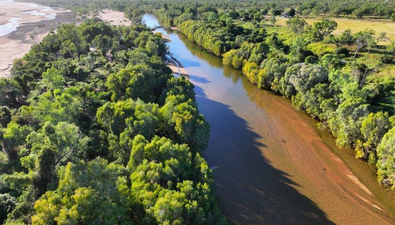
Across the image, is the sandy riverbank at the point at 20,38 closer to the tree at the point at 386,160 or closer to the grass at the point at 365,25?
the tree at the point at 386,160

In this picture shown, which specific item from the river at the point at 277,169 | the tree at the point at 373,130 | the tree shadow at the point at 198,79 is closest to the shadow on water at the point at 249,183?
the river at the point at 277,169

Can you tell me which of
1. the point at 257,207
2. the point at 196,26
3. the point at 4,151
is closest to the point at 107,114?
the point at 4,151

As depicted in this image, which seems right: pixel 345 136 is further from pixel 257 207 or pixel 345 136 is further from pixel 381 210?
pixel 257 207

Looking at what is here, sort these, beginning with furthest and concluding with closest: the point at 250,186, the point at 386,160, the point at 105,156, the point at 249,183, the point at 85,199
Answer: the point at 249,183 < the point at 250,186 < the point at 386,160 < the point at 105,156 < the point at 85,199

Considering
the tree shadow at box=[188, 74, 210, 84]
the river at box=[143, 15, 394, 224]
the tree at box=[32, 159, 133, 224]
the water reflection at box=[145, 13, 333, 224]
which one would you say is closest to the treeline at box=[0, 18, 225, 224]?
the tree at box=[32, 159, 133, 224]

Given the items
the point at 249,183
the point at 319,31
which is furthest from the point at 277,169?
→ the point at 319,31

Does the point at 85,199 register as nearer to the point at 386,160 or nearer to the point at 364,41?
the point at 386,160

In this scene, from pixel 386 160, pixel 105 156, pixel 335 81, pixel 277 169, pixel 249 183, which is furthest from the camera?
pixel 335 81
